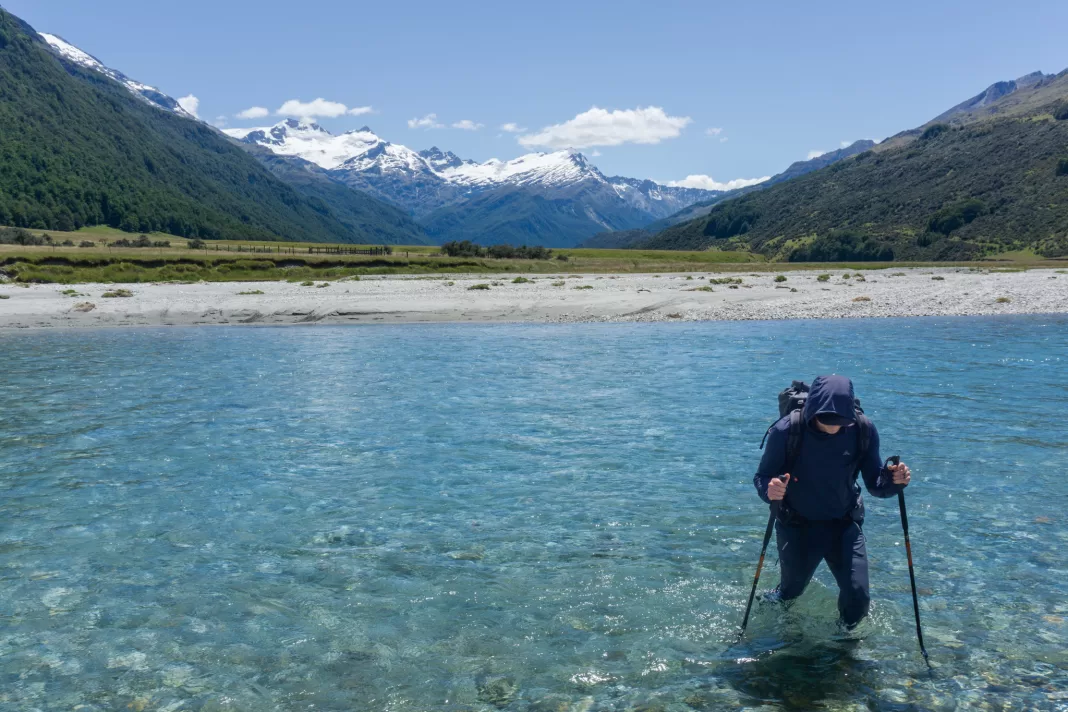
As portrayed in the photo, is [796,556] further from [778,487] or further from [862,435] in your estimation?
[862,435]

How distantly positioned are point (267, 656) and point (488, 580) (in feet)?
9.90

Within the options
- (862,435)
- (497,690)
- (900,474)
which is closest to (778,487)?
(862,435)

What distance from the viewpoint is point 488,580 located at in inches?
403

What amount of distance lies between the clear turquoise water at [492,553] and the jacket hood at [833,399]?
268 cm

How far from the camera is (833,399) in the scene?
7.25 metres

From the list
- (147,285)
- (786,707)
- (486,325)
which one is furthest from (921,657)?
(147,285)

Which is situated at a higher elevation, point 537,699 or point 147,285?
point 147,285

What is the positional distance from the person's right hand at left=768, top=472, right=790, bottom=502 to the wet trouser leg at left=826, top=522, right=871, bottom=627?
3.19 feet

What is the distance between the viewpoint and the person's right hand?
7.52 metres

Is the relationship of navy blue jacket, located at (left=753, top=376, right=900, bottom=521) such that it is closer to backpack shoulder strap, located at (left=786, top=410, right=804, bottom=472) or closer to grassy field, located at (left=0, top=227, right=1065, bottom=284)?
backpack shoulder strap, located at (left=786, top=410, right=804, bottom=472)

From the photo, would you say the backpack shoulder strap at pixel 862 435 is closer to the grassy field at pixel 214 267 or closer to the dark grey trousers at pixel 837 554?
the dark grey trousers at pixel 837 554

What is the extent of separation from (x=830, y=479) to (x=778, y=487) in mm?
622

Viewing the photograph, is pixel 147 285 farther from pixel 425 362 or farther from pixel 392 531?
pixel 392 531

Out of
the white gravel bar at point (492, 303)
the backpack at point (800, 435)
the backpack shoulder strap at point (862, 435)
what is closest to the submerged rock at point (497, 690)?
the backpack at point (800, 435)
